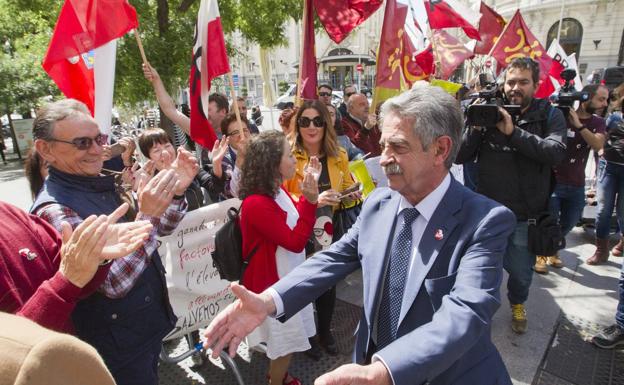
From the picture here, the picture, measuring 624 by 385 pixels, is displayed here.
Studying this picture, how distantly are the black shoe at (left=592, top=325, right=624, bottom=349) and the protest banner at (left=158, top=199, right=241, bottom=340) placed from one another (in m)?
3.13

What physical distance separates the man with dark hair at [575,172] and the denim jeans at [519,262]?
4.27 feet

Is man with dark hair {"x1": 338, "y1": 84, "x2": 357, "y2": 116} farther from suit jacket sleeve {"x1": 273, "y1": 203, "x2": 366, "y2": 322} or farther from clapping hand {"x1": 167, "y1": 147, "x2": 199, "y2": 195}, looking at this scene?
suit jacket sleeve {"x1": 273, "y1": 203, "x2": 366, "y2": 322}

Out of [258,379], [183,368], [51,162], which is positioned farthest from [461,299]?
[183,368]

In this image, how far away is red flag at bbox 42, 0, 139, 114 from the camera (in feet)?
10.0

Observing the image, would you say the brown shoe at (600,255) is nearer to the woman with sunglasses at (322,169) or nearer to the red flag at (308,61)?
the woman with sunglasses at (322,169)

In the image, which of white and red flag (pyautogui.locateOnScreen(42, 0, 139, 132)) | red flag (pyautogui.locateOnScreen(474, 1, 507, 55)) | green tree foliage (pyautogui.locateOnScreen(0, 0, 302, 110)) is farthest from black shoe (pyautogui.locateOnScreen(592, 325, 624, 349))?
green tree foliage (pyautogui.locateOnScreen(0, 0, 302, 110))

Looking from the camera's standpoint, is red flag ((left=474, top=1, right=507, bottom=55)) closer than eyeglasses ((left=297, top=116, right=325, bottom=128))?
No

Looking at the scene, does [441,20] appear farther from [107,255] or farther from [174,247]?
[107,255]

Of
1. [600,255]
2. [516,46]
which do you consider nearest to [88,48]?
[516,46]

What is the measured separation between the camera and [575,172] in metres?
4.34

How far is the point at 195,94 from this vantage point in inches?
140

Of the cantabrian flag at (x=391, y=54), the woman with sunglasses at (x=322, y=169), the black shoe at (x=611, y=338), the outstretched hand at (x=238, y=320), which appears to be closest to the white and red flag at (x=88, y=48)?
the woman with sunglasses at (x=322, y=169)

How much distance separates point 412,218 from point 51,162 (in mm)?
1795

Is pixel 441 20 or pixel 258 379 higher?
pixel 441 20
